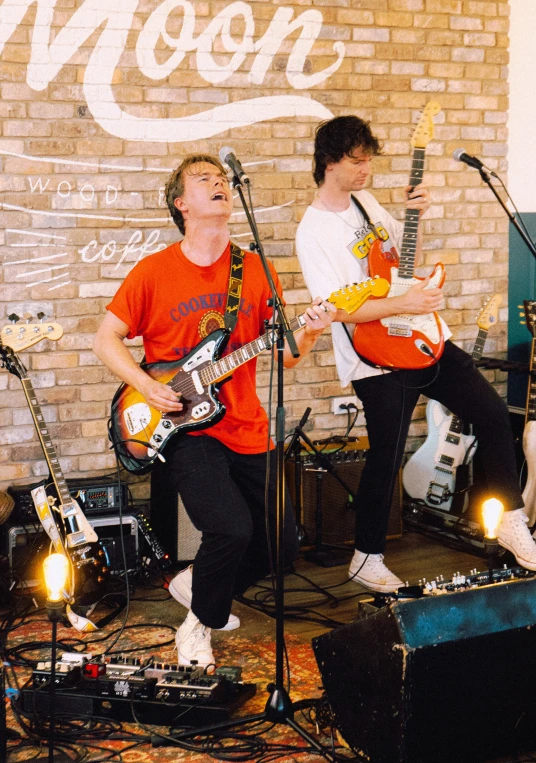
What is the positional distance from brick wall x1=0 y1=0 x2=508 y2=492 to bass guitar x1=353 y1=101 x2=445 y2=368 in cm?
116

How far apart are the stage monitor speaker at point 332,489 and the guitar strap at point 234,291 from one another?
1.48 meters

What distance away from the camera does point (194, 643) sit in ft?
10.7

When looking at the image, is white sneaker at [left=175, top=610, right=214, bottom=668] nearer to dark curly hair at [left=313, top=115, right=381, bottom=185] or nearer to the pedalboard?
the pedalboard

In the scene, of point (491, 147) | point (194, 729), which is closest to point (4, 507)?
point (194, 729)

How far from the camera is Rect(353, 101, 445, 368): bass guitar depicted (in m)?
3.79

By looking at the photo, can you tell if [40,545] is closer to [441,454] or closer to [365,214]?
[365,214]

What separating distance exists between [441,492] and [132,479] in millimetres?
1620

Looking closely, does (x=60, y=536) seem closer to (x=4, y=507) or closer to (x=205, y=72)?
(x=4, y=507)

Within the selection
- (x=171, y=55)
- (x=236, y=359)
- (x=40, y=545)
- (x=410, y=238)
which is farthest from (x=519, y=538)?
(x=171, y=55)

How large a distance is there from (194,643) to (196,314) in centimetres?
115

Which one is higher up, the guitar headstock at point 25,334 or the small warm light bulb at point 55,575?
the guitar headstock at point 25,334

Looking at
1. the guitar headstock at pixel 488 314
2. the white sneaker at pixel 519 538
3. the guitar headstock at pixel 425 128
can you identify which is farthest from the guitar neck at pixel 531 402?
the guitar headstock at pixel 425 128

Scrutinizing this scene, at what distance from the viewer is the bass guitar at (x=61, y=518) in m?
3.85

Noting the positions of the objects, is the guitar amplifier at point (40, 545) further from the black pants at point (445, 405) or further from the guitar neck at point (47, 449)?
the black pants at point (445, 405)
